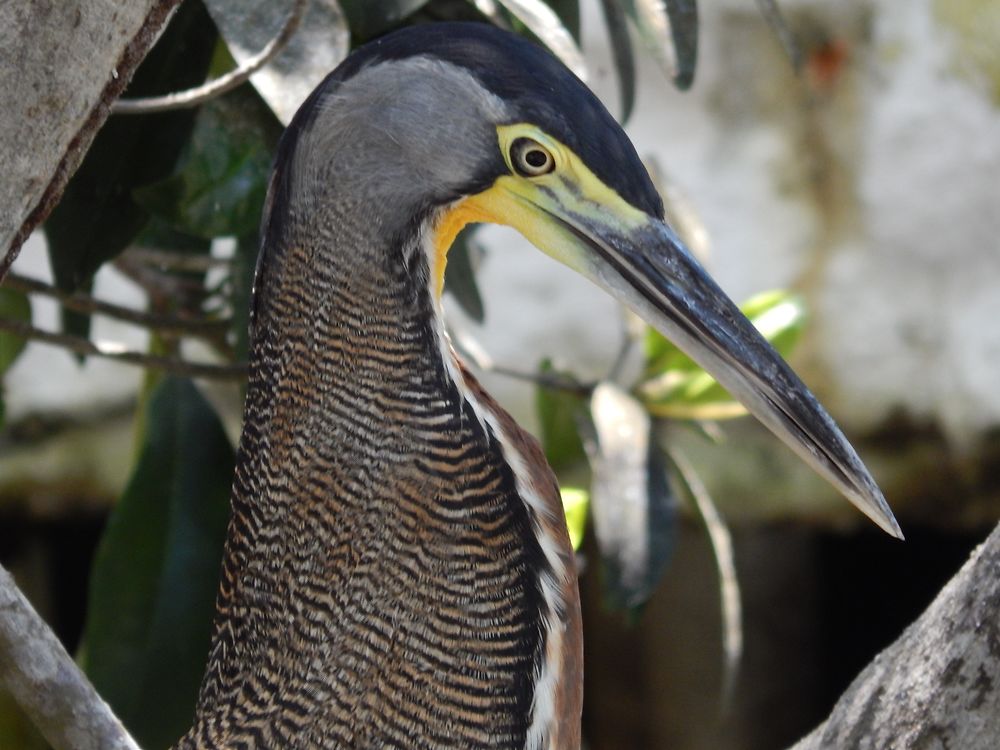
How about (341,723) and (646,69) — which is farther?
(646,69)

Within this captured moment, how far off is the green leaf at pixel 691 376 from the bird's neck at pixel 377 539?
0.86 meters

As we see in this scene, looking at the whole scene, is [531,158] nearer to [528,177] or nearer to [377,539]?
[528,177]

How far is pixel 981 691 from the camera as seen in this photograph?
2.81ft

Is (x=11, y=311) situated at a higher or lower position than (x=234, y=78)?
lower

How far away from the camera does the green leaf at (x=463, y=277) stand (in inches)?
53.3

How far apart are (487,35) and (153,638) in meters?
0.90

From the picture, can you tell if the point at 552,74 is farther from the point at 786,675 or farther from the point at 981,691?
the point at 786,675

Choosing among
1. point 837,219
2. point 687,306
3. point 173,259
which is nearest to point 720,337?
point 687,306

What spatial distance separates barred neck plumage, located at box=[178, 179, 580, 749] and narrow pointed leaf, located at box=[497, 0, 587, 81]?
27 cm

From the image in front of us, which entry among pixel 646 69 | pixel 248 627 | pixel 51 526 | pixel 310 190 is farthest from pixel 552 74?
pixel 51 526

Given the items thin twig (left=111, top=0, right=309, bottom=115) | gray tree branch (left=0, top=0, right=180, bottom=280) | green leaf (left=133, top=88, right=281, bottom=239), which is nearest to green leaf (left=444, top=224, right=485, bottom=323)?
green leaf (left=133, top=88, right=281, bottom=239)

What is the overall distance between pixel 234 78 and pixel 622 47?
1.63ft

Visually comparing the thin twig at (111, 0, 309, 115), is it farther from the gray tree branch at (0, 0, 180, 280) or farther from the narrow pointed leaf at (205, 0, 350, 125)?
the gray tree branch at (0, 0, 180, 280)

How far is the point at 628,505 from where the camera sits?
1.69m
